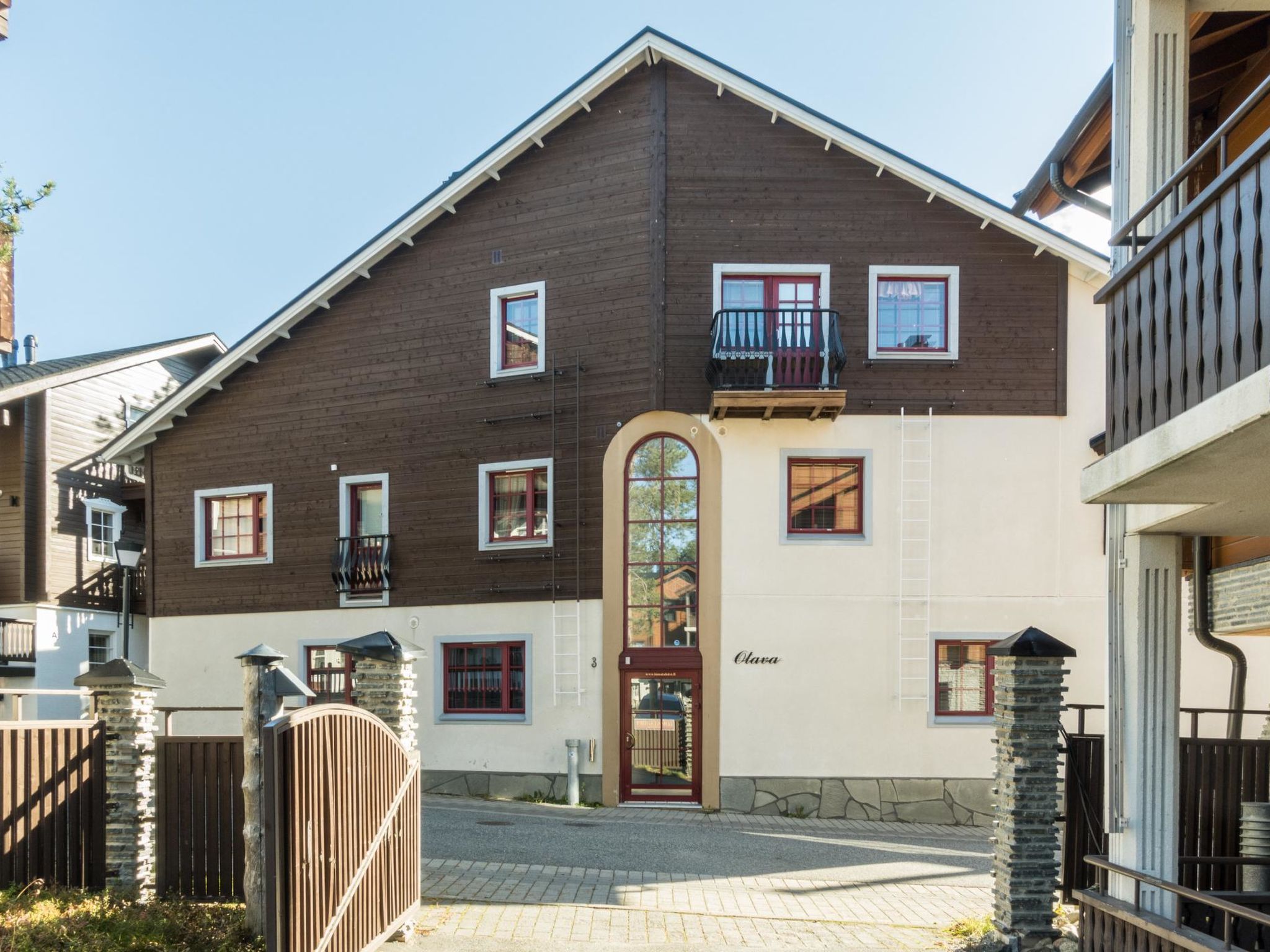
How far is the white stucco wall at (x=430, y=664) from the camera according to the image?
20.4 meters

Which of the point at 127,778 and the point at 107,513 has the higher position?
the point at 107,513

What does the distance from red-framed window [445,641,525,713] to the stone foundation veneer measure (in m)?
3.93

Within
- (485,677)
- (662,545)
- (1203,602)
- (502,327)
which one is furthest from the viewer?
(502,327)

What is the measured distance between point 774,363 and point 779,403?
2.21 feet

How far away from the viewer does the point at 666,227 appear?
20.4 metres

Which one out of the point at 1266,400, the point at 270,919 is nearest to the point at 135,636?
the point at 270,919

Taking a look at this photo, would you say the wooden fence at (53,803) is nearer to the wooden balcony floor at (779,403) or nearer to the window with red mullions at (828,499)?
the wooden balcony floor at (779,403)

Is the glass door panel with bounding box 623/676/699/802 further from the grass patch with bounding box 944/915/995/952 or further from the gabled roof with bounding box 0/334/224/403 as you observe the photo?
the gabled roof with bounding box 0/334/224/403

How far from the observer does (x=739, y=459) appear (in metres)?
20.1

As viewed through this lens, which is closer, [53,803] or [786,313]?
[53,803]

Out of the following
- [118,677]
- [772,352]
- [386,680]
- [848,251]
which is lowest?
[386,680]

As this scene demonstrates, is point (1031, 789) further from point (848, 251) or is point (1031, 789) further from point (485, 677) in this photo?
point (485, 677)

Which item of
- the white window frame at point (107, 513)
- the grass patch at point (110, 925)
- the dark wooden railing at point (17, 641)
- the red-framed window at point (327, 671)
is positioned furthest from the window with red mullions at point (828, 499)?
the dark wooden railing at point (17, 641)

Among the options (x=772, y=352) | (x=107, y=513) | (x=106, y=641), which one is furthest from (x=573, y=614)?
(x=107, y=513)
